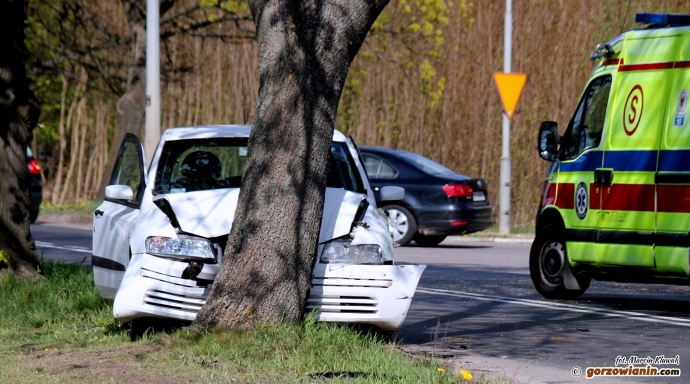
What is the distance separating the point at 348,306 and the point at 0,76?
5.01m

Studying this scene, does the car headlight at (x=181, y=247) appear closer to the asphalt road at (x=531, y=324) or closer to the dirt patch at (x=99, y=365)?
the dirt patch at (x=99, y=365)

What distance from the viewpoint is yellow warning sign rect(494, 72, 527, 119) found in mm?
20547

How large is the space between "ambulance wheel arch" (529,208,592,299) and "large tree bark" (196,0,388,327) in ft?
13.7

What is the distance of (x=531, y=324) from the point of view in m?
9.10

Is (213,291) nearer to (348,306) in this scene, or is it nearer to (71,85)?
(348,306)

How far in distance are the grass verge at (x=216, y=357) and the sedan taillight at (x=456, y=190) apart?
1038 centimetres

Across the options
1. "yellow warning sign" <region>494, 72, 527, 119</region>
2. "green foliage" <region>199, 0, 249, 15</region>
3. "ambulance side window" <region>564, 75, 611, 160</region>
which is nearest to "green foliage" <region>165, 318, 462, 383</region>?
"ambulance side window" <region>564, 75, 611, 160</region>

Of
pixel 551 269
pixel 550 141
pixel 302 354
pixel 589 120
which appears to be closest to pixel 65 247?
pixel 551 269

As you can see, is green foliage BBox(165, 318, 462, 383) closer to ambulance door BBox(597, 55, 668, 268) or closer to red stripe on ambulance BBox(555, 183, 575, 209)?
ambulance door BBox(597, 55, 668, 268)

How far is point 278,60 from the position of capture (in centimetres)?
716

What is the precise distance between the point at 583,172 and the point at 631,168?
0.71m

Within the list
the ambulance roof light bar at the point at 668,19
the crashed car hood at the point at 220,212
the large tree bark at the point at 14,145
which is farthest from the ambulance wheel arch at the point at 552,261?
→ the large tree bark at the point at 14,145

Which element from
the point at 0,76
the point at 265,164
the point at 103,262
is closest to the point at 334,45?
the point at 265,164

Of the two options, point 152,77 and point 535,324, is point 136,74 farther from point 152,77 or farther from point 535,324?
point 535,324
